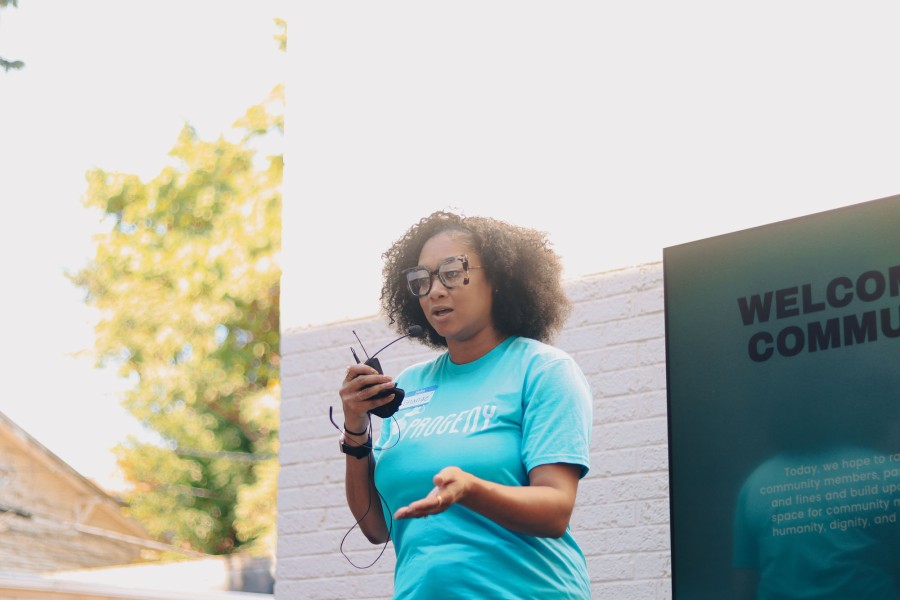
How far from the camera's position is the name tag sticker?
7.59ft

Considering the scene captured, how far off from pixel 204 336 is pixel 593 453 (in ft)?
35.6

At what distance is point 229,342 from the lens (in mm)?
13812

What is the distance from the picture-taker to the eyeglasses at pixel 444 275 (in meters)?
2.30

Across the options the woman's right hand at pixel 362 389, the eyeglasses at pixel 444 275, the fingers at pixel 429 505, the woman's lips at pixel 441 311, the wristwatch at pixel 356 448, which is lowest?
the fingers at pixel 429 505

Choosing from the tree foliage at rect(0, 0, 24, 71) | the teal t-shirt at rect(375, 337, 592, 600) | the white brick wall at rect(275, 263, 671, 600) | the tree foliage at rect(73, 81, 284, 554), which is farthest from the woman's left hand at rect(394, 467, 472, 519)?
the tree foliage at rect(73, 81, 284, 554)

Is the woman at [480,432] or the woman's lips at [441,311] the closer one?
the woman at [480,432]

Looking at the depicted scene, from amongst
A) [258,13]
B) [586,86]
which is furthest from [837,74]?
[258,13]

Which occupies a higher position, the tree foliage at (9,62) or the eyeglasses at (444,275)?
the tree foliage at (9,62)

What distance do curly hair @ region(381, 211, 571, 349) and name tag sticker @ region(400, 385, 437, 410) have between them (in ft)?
0.61

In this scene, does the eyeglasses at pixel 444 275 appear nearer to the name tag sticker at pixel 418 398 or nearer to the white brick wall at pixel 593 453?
the name tag sticker at pixel 418 398

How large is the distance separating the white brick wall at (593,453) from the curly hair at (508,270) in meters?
0.92

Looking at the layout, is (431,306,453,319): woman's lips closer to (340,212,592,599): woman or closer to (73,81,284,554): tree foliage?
(340,212,592,599): woman

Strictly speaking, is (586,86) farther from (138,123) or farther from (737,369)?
(138,123)

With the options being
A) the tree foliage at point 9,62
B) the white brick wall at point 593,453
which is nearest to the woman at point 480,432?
the white brick wall at point 593,453
